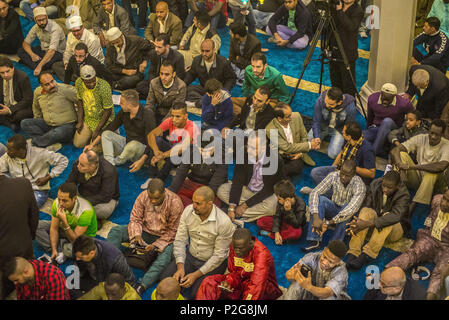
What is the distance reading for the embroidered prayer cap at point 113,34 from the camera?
9180 millimetres

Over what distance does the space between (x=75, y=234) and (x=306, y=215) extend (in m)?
2.30

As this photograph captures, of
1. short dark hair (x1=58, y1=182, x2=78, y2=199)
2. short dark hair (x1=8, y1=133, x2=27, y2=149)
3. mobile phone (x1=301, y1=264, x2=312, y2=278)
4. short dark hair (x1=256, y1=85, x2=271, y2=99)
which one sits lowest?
mobile phone (x1=301, y1=264, x2=312, y2=278)

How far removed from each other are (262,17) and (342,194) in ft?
15.2

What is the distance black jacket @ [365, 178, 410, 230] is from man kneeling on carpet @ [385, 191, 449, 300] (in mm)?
259

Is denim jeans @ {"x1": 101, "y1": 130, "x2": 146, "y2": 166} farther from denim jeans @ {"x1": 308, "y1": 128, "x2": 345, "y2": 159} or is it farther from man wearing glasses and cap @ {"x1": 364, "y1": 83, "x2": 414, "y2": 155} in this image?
man wearing glasses and cap @ {"x1": 364, "y1": 83, "x2": 414, "y2": 155}

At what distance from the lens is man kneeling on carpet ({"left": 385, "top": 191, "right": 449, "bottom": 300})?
653 centimetres

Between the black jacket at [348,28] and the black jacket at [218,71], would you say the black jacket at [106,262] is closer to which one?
the black jacket at [218,71]

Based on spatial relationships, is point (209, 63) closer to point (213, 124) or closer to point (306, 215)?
point (213, 124)

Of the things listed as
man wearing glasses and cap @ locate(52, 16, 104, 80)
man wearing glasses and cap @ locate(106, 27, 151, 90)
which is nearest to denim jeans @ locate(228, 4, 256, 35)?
man wearing glasses and cap @ locate(106, 27, 151, 90)

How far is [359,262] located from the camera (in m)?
6.75

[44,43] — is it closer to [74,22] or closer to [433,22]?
[74,22]

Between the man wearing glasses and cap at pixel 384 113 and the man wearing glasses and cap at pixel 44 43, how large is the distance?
14.2 feet

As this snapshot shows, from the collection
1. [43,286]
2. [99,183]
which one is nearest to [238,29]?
[99,183]

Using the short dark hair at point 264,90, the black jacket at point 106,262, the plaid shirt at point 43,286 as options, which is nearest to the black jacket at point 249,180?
the short dark hair at point 264,90
